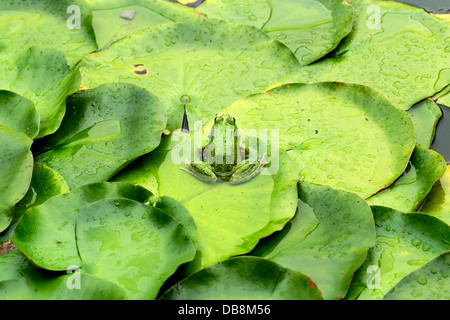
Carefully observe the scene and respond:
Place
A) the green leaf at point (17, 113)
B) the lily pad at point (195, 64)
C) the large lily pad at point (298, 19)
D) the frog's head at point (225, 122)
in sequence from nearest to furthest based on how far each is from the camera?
the green leaf at point (17, 113) → the frog's head at point (225, 122) → the lily pad at point (195, 64) → the large lily pad at point (298, 19)

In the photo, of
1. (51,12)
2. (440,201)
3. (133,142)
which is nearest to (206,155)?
(133,142)

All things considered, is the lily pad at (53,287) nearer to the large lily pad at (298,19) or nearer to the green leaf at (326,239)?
the green leaf at (326,239)

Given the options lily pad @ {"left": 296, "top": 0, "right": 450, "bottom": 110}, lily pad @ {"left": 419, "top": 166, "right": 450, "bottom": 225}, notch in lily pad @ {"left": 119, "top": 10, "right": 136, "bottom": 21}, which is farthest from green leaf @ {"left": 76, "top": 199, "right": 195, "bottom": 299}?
notch in lily pad @ {"left": 119, "top": 10, "right": 136, "bottom": 21}

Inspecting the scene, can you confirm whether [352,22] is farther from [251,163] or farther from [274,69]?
[251,163]

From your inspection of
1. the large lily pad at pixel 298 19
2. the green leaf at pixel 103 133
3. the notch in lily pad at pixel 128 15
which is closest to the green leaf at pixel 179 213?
the green leaf at pixel 103 133

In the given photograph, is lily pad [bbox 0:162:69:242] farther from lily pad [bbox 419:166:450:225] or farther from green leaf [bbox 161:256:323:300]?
lily pad [bbox 419:166:450:225]

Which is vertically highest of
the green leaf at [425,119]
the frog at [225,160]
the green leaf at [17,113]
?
the green leaf at [17,113]

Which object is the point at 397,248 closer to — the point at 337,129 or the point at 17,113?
the point at 337,129
